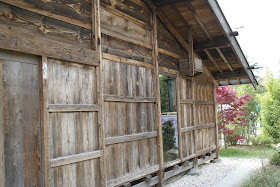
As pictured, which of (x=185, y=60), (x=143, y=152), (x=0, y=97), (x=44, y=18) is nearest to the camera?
(x=0, y=97)

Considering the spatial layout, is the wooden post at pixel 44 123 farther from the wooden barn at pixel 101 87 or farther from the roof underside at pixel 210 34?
the roof underside at pixel 210 34

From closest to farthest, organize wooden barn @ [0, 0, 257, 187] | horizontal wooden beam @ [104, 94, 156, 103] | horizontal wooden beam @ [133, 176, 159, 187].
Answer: wooden barn @ [0, 0, 257, 187] → horizontal wooden beam @ [104, 94, 156, 103] → horizontal wooden beam @ [133, 176, 159, 187]

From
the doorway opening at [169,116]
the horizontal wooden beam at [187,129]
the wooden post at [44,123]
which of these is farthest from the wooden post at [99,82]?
the horizontal wooden beam at [187,129]

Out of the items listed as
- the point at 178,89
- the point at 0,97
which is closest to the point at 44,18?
the point at 0,97

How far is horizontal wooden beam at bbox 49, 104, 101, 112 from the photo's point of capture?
347 centimetres

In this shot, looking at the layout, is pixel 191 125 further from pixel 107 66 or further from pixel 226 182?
pixel 107 66

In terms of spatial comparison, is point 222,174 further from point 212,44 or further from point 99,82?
point 99,82

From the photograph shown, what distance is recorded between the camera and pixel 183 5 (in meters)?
5.98

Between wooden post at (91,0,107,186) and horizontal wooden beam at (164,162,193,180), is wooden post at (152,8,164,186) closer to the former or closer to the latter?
horizontal wooden beam at (164,162,193,180)

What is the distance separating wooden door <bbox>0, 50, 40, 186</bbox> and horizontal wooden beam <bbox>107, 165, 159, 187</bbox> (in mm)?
1497

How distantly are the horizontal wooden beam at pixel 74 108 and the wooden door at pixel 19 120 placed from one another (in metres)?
0.22

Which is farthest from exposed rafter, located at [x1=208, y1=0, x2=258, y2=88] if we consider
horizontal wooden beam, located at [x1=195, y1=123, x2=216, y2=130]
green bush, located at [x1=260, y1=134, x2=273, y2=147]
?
green bush, located at [x1=260, y1=134, x2=273, y2=147]

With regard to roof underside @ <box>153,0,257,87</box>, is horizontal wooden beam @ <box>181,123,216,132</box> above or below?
below

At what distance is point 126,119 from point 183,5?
303 centimetres
